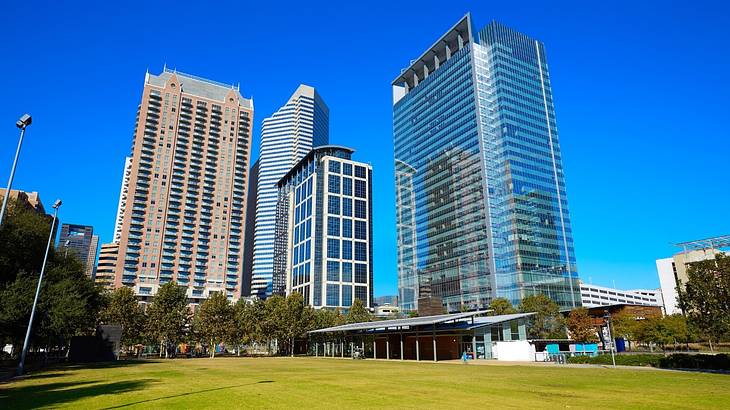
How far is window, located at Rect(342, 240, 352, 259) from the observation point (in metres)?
188

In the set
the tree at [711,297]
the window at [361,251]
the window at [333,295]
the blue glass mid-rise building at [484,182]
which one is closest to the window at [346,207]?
the window at [361,251]

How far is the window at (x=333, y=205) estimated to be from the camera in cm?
19025

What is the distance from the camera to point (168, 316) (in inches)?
3317

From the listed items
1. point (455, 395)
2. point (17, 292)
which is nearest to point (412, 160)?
point (17, 292)

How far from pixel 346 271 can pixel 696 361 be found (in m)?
155

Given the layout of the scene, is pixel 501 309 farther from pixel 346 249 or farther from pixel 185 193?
pixel 185 193

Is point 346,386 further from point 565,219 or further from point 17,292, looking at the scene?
point 565,219

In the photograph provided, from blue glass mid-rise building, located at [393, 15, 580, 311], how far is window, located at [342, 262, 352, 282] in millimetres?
23635

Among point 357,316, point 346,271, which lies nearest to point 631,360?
point 357,316

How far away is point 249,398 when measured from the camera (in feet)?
62.7

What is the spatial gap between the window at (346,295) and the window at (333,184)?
40.4 m

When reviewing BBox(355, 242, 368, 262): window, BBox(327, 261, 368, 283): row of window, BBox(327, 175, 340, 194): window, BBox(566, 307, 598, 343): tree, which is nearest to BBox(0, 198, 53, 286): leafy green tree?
BBox(566, 307, 598, 343): tree

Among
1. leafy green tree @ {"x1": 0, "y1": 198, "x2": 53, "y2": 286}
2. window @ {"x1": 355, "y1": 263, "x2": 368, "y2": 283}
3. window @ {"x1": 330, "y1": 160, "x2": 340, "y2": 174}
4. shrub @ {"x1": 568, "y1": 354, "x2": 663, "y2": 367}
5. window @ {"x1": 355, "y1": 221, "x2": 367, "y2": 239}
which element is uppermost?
window @ {"x1": 330, "y1": 160, "x2": 340, "y2": 174}

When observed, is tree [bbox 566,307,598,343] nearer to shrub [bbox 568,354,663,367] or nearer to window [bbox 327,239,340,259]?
shrub [bbox 568,354,663,367]
